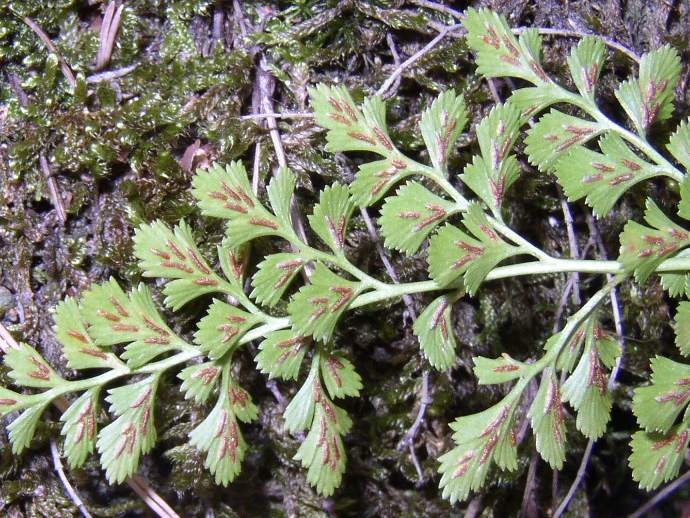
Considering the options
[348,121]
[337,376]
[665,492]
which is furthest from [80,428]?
[665,492]

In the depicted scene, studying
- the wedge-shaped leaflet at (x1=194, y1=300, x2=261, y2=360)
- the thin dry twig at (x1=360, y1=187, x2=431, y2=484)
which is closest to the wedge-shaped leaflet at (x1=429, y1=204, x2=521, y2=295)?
the thin dry twig at (x1=360, y1=187, x2=431, y2=484)

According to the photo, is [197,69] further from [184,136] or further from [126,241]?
[126,241]

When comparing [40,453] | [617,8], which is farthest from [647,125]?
[40,453]

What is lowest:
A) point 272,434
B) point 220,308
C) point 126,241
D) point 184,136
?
point 272,434

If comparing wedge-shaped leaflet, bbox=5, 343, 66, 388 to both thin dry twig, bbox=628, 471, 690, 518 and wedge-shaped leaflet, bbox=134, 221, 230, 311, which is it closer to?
wedge-shaped leaflet, bbox=134, 221, 230, 311

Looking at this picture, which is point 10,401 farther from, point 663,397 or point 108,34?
point 663,397
